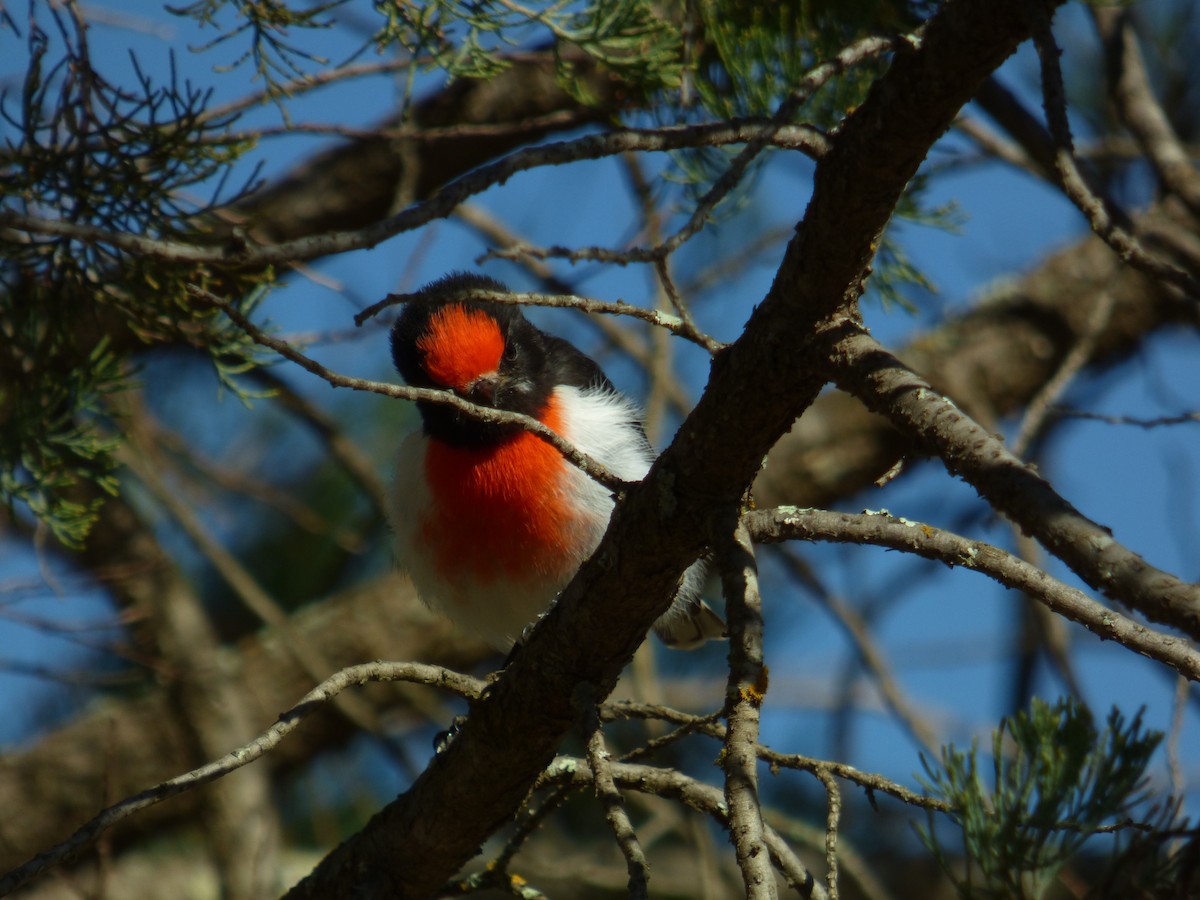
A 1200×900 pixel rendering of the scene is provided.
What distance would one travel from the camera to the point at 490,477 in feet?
10.8

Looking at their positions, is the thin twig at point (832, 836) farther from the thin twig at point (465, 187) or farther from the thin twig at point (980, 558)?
the thin twig at point (465, 187)

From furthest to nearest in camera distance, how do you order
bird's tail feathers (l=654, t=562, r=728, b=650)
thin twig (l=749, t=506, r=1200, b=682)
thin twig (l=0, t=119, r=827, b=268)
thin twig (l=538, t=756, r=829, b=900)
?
bird's tail feathers (l=654, t=562, r=728, b=650) < thin twig (l=538, t=756, r=829, b=900) < thin twig (l=0, t=119, r=827, b=268) < thin twig (l=749, t=506, r=1200, b=682)

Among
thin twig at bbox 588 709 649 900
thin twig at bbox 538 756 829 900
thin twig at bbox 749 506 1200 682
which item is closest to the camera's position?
thin twig at bbox 749 506 1200 682

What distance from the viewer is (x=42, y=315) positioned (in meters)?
2.69

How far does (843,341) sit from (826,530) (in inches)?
9.8

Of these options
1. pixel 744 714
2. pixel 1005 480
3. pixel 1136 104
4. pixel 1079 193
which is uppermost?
pixel 1136 104

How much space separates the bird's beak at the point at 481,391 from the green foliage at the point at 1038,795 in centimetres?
159

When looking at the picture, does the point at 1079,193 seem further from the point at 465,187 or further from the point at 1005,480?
the point at 465,187

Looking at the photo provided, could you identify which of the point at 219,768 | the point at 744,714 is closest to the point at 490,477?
the point at 219,768

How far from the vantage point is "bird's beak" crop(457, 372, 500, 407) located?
3230 millimetres

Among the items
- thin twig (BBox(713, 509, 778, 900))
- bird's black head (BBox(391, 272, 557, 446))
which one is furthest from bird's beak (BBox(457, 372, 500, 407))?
thin twig (BBox(713, 509, 778, 900))

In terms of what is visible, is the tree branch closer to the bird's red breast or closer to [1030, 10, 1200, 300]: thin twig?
[1030, 10, 1200, 300]: thin twig

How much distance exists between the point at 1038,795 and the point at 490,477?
1680 millimetres

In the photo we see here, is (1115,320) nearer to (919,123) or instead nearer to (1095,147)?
(1095,147)
